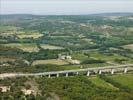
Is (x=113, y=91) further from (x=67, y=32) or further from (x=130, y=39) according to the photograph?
(x=67, y=32)

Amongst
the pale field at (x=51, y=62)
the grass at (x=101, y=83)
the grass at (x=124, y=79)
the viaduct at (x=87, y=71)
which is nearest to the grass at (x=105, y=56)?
the pale field at (x=51, y=62)

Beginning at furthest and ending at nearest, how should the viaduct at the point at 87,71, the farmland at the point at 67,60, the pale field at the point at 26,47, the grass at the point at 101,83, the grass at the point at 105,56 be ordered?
the pale field at the point at 26,47, the grass at the point at 105,56, the viaduct at the point at 87,71, the grass at the point at 101,83, the farmland at the point at 67,60

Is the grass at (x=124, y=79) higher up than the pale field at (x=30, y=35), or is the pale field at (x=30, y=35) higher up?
the grass at (x=124, y=79)

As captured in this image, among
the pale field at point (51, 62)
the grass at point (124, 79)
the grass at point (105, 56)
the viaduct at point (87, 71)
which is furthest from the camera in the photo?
the grass at point (105, 56)

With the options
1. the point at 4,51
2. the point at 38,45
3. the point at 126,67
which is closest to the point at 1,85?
the point at 126,67

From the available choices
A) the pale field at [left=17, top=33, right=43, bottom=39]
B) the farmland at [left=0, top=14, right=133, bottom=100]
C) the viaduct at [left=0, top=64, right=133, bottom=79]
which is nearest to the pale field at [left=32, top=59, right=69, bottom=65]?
the farmland at [left=0, top=14, right=133, bottom=100]

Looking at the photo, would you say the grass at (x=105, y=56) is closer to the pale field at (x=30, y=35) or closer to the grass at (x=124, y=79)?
the grass at (x=124, y=79)

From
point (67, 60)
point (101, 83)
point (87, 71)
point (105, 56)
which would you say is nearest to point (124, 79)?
point (101, 83)

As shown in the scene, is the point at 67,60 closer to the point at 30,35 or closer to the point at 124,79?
the point at 124,79
